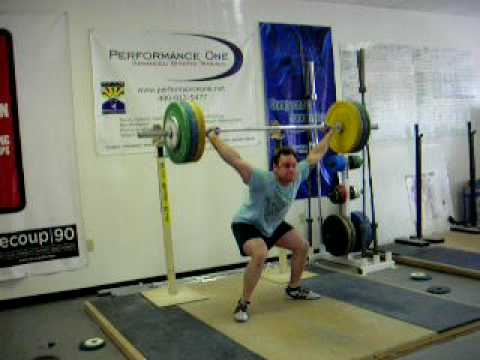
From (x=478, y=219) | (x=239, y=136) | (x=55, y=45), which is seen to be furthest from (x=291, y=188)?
(x=478, y=219)

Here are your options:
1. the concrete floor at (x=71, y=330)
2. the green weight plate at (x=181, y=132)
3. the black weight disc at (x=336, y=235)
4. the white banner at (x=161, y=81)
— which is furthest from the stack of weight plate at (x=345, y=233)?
the green weight plate at (x=181, y=132)

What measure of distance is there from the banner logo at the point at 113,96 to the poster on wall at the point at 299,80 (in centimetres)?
135

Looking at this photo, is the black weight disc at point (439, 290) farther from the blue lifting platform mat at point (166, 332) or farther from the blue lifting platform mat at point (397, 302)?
the blue lifting platform mat at point (166, 332)

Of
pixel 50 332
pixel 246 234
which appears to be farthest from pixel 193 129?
pixel 50 332

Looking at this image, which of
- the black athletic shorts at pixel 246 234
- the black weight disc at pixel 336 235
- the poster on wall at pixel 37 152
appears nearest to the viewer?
the black athletic shorts at pixel 246 234

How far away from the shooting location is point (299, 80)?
487 centimetres

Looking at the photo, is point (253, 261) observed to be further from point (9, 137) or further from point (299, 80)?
point (299, 80)

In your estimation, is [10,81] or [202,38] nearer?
[10,81]

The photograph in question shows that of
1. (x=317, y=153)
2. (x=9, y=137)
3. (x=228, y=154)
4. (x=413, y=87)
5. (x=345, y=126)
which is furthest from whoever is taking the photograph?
(x=413, y=87)

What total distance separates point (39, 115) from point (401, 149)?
368cm

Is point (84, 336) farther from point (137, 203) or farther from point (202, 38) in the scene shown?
point (202, 38)

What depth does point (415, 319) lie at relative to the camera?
3.00m

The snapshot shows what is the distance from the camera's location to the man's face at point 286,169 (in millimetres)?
3141

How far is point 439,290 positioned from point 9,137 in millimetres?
3308
